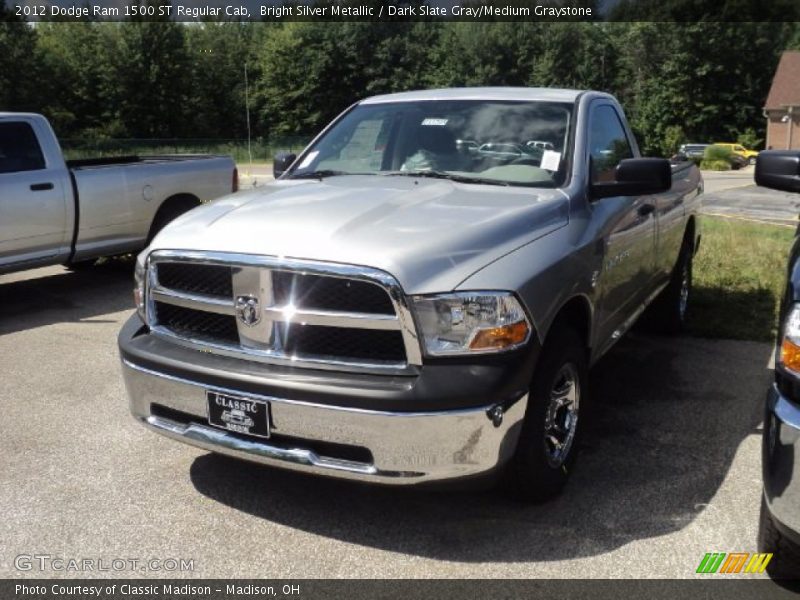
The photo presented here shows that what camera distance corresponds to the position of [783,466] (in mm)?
2639

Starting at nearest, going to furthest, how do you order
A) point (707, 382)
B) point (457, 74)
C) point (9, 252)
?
point (707, 382) < point (9, 252) < point (457, 74)

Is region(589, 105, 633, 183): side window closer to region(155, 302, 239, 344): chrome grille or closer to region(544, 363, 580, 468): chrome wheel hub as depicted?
region(544, 363, 580, 468): chrome wheel hub

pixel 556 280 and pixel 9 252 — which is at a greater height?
pixel 556 280

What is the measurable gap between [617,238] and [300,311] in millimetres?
1994

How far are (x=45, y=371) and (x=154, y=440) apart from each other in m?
1.77

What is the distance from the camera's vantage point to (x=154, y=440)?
14.4 feet

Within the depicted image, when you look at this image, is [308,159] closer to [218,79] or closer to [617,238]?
[617,238]

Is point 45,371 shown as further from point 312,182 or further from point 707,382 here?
point 707,382

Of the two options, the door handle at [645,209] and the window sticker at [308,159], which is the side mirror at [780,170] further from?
the window sticker at [308,159]

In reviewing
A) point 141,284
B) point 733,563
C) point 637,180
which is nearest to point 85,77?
point 141,284

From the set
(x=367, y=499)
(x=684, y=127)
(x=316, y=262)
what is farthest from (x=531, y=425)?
(x=684, y=127)

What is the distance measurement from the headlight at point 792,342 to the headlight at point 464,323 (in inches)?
37.3

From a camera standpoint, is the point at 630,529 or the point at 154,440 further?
the point at 154,440

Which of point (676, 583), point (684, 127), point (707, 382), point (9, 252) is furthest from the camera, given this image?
point (684, 127)
